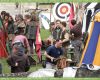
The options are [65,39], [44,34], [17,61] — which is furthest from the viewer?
[44,34]

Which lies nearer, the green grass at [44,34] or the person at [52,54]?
the person at [52,54]

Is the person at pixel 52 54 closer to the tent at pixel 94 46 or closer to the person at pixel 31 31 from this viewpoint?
the person at pixel 31 31

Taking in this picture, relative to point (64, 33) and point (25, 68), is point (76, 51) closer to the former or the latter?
point (64, 33)

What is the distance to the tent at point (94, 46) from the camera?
23.4 ft

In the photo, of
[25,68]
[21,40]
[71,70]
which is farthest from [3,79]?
[21,40]

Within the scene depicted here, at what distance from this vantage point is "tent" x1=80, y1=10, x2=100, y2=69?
7.12m

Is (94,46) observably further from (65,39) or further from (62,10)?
(62,10)

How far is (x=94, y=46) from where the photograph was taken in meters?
7.15

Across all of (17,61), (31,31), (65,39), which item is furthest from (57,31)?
(17,61)

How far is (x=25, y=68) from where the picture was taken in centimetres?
901

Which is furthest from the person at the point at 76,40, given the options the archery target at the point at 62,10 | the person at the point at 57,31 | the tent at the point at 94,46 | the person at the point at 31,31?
the tent at the point at 94,46

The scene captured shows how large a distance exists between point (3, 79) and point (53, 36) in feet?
18.8

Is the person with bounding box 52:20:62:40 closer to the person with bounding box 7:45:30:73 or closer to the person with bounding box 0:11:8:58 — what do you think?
the person with bounding box 0:11:8:58

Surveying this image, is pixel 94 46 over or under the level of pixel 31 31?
over
